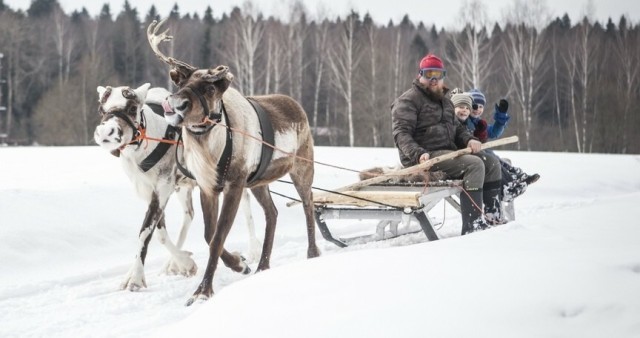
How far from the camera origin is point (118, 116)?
4906 mm

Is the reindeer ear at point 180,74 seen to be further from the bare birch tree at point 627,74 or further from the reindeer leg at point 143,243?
the bare birch tree at point 627,74

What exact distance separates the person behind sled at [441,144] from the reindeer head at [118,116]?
7.56ft

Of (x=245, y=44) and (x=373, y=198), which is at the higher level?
(x=245, y=44)

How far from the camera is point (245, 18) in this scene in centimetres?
2877

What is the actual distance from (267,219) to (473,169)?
73.2 inches

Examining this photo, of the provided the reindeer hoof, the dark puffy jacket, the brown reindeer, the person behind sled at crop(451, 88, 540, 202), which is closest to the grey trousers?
the dark puffy jacket

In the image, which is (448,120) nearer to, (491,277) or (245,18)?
(491,277)

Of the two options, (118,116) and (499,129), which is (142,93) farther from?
(499,129)

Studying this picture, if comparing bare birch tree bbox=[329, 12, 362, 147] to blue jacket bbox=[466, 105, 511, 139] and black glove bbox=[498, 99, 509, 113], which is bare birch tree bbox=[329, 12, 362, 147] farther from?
black glove bbox=[498, 99, 509, 113]

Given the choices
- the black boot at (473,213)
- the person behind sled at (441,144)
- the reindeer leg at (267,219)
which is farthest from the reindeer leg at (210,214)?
the black boot at (473,213)

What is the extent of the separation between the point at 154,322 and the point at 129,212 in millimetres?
4199

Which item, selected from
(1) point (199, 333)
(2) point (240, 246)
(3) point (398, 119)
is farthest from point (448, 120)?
(1) point (199, 333)

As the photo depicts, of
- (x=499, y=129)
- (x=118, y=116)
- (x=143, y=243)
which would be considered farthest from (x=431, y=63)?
(x=143, y=243)

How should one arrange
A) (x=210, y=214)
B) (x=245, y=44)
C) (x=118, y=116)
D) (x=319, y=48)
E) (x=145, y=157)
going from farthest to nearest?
(x=319, y=48), (x=245, y=44), (x=145, y=157), (x=118, y=116), (x=210, y=214)
